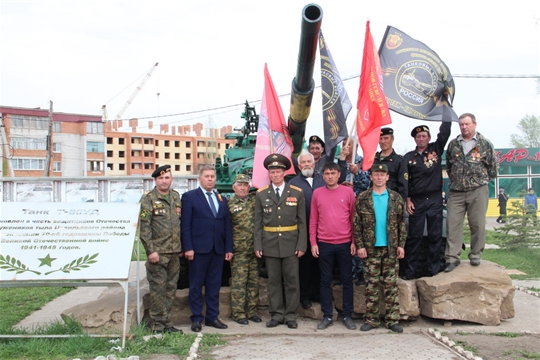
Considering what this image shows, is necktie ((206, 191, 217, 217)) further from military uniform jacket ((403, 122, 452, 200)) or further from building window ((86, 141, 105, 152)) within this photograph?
building window ((86, 141, 105, 152))

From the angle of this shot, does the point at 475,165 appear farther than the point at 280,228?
Yes

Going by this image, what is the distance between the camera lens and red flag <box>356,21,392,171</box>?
6180 millimetres

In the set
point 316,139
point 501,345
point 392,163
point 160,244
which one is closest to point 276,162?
point 316,139

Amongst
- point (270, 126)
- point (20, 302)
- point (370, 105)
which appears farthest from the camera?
point (20, 302)

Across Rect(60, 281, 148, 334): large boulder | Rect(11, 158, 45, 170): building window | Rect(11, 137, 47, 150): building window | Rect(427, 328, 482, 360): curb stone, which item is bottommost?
Rect(427, 328, 482, 360): curb stone

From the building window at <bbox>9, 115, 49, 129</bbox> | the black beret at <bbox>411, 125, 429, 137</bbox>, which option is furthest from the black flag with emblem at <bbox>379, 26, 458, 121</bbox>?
the building window at <bbox>9, 115, 49, 129</bbox>

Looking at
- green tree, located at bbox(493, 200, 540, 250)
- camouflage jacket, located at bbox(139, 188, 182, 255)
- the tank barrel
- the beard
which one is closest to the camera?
the tank barrel

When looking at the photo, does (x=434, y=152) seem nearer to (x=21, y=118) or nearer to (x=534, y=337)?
(x=534, y=337)

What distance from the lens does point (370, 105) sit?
628cm

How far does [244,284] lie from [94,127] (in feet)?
183

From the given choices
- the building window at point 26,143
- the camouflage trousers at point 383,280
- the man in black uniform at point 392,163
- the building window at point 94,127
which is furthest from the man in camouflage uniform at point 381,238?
the building window at point 94,127

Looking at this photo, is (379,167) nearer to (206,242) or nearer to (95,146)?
(206,242)

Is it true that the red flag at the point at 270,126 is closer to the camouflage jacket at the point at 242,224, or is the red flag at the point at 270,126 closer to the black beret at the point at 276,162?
the black beret at the point at 276,162

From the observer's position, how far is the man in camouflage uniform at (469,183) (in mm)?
6297
